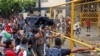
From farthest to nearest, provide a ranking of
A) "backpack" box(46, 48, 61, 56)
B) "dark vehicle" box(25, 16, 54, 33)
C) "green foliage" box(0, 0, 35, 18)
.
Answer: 1. "green foliage" box(0, 0, 35, 18)
2. "dark vehicle" box(25, 16, 54, 33)
3. "backpack" box(46, 48, 61, 56)

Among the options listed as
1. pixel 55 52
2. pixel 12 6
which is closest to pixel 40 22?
pixel 55 52

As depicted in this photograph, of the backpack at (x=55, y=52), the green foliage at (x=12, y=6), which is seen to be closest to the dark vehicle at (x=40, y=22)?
the backpack at (x=55, y=52)

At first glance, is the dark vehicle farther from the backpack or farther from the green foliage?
the green foliage

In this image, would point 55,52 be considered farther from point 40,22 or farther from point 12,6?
point 12,6

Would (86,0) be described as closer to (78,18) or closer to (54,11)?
(78,18)

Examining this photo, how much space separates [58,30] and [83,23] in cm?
166

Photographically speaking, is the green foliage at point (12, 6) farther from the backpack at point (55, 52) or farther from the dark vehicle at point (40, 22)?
the backpack at point (55, 52)

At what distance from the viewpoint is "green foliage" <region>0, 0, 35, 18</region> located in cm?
5393

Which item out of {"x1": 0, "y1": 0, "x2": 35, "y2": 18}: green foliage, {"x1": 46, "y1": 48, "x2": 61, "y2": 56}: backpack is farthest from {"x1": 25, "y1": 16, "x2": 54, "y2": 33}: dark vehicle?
{"x1": 0, "y1": 0, "x2": 35, "y2": 18}: green foliage

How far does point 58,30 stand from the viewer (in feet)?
37.1

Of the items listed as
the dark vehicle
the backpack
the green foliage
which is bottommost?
the green foliage

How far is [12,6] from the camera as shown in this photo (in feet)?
180

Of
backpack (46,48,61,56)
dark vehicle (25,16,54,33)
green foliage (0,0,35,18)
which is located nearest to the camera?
backpack (46,48,61,56)

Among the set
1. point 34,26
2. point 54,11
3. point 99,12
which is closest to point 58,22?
point 54,11
